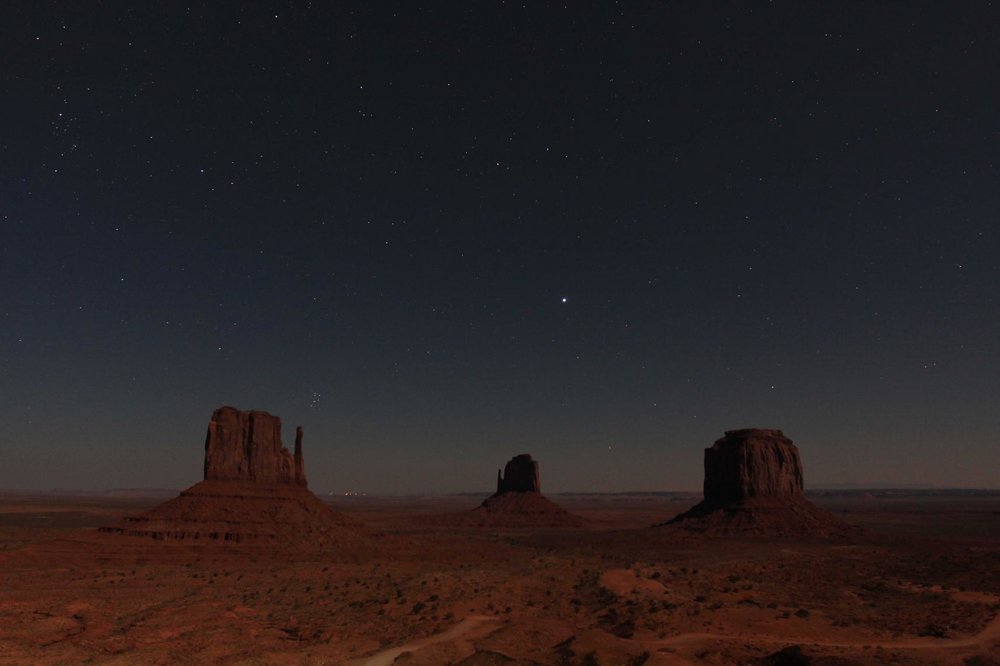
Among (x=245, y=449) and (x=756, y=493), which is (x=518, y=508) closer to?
(x=756, y=493)

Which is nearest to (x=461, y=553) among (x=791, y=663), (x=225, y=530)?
(x=225, y=530)

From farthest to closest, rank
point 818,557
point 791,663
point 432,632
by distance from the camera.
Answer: point 818,557
point 432,632
point 791,663

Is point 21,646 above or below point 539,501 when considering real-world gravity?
above

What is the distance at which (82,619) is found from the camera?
32.2 metres

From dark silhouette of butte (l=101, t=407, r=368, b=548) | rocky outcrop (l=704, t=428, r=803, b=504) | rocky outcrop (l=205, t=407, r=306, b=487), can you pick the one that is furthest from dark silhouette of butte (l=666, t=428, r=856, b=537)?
rocky outcrop (l=205, t=407, r=306, b=487)

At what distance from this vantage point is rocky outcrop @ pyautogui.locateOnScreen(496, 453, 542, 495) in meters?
150

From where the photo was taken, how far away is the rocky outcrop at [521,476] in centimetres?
15038

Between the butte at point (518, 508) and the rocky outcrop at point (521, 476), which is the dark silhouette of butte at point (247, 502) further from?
the rocky outcrop at point (521, 476)

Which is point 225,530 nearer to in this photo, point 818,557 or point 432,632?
point 432,632

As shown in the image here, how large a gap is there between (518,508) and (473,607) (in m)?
108

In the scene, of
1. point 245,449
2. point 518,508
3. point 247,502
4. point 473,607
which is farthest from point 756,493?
point 245,449

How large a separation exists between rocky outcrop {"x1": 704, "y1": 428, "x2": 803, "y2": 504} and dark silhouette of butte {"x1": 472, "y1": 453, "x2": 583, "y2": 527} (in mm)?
42695

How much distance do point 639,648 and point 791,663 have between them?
17.0ft

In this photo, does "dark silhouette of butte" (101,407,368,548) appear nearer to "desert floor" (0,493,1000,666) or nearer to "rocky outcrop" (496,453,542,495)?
"desert floor" (0,493,1000,666)
